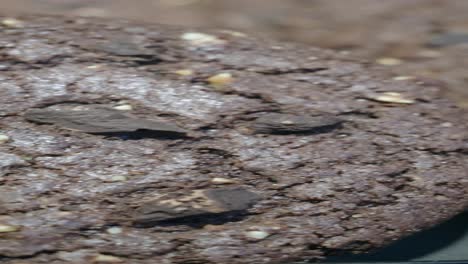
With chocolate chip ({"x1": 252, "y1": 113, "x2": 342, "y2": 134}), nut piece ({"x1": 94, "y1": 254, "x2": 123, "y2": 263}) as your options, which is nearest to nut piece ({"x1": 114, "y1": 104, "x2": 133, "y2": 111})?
chocolate chip ({"x1": 252, "y1": 113, "x2": 342, "y2": 134})

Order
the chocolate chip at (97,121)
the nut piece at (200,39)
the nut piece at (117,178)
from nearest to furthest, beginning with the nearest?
the nut piece at (117,178) → the chocolate chip at (97,121) → the nut piece at (200,39)

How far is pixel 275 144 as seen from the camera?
11.1ft

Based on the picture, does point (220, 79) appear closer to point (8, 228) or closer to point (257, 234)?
point (257, 234)

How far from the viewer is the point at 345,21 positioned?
4496 mm

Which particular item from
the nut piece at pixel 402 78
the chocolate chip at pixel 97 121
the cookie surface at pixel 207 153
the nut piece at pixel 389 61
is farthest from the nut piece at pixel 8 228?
the nut piece at pixel 389 61

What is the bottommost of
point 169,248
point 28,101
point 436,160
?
point 169,248

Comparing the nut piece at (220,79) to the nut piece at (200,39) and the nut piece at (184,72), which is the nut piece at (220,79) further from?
the nut piece at (200,39)

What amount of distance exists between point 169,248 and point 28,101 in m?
0.85

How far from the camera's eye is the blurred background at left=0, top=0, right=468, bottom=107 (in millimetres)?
4156

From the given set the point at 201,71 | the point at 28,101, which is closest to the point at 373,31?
the point at 201,71

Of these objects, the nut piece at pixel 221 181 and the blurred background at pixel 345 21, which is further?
the blurred background at pixel 345 21

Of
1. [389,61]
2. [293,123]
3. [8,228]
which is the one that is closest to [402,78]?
[389,61]

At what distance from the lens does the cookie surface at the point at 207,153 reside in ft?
10.0

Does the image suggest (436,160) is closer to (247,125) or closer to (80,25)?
(247,125)
